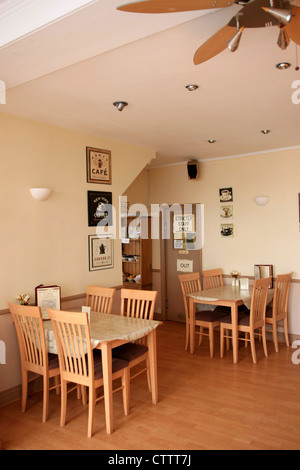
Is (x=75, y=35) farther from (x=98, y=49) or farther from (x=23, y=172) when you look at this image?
(x=23, y=172)

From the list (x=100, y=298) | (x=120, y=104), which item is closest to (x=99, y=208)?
(x=100, y=298)

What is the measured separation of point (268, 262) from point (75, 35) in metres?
4.26

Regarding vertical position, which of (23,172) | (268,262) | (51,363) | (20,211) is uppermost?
(23,172)

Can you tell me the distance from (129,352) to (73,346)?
649 millimetres

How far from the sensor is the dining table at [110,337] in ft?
9.48

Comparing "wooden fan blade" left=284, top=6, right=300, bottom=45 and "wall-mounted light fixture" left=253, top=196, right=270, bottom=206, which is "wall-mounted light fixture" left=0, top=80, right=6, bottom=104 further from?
"wall-mounted light fixture" left=253, top=196, right=270, bottom=206

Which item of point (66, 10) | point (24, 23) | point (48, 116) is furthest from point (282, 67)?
point (48, 116)

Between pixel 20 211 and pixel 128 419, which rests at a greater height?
pixel 20 211

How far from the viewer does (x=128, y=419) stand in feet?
10.3

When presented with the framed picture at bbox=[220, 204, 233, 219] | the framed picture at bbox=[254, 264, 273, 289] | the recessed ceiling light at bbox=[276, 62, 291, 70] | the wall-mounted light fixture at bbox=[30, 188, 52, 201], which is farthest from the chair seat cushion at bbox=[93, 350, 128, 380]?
the framed picture at bbox=[220, 204, 233, 219]

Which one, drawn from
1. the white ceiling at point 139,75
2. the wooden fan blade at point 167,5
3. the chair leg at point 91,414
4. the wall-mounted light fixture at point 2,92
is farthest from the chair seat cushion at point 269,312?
the wooden fan blade at point 167,5

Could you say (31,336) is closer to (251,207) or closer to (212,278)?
(212,278)

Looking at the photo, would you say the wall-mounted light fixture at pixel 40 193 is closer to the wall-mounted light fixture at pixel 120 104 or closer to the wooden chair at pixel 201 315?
the wall-mounted light fixture at pixel 120 104

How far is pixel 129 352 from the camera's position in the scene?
11.1ft
